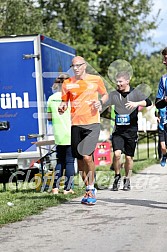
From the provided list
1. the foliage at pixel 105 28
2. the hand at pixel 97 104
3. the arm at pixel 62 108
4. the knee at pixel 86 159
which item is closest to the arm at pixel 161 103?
the hand at pixel 97 104

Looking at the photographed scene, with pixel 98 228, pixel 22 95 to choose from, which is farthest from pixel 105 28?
pixel 98 228

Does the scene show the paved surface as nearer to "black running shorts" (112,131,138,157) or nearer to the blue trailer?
"black running shorts" (112,131,138,157)

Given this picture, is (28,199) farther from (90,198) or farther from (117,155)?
(117,155)

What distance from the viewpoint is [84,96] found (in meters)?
10.5

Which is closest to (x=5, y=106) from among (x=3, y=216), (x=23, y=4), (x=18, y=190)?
(x=18, y=190)

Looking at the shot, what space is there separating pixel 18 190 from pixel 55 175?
106 cm

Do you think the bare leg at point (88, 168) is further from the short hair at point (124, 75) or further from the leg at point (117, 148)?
the short hair at point (124, 75)

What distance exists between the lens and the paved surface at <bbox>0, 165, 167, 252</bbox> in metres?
7.06

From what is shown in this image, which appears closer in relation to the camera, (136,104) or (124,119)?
(136,104)

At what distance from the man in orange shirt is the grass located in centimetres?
65

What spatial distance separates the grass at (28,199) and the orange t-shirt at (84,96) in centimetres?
131

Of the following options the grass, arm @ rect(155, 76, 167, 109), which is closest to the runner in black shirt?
the grass

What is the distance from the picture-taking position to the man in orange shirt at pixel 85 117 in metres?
10.4

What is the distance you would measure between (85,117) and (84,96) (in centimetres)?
31
